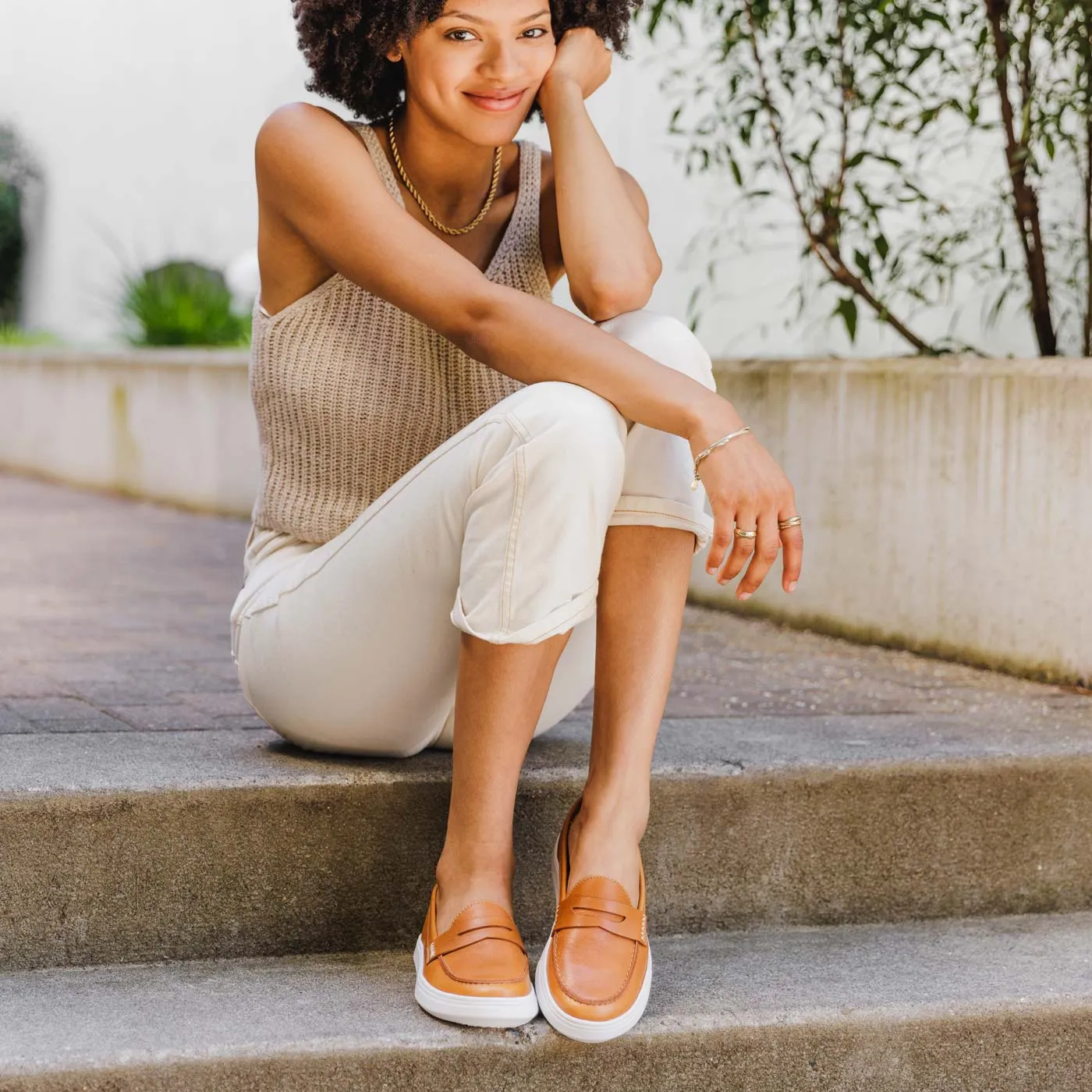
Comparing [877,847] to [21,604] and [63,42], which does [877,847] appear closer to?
[21,604]

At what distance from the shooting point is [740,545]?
5.47ft

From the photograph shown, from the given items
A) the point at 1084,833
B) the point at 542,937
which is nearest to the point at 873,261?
the point at 1084,833

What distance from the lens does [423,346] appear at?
2.01 metres

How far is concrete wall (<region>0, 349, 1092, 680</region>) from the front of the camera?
2764 millimetres

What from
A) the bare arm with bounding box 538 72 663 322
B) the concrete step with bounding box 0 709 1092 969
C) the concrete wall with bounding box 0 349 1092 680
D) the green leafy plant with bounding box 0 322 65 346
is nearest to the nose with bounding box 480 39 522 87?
the bare arm with bounding box 538 72 663 322

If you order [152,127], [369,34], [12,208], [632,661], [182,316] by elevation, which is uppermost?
[152,127]

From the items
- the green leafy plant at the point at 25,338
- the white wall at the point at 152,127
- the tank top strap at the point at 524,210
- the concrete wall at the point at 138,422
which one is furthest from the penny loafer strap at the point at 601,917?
the green leafy plant at the point at 25,338

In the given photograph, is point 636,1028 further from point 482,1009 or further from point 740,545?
point 740,545

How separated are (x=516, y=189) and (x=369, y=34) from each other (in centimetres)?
33

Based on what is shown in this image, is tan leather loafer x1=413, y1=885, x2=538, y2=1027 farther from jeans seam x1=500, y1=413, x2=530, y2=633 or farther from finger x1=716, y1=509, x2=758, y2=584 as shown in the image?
finger x1=716, y1=509, x2=758, y2=584

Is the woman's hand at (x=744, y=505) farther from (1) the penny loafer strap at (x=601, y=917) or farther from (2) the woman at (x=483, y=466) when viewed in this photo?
(1) the penny loafer strap at (x=601, y=917)

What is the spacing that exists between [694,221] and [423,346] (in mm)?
3095

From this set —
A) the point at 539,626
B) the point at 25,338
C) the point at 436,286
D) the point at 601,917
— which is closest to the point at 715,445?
the point at 539,626

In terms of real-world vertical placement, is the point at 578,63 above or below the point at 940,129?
below
